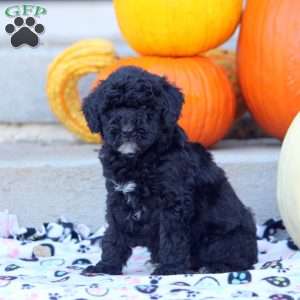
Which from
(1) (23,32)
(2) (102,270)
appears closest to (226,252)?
(2) (102,270)

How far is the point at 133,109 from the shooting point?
431 centimetres

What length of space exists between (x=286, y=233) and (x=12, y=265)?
173 centimetres

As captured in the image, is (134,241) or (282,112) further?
(282,112)

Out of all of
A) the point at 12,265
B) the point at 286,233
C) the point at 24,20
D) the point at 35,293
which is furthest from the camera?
the point at 24,20

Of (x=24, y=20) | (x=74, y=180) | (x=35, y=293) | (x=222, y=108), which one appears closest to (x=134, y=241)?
(x=35, y=293)

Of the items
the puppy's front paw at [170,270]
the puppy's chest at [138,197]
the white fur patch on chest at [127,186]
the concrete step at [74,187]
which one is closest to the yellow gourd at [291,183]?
the concrete step at [74,187]

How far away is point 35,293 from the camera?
4.23m

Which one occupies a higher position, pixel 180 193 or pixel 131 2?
pixel 131 2

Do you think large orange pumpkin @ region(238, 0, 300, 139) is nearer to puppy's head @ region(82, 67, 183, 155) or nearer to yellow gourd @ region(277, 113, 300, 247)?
yellow gourd @ region(277, 113, 300, 247)

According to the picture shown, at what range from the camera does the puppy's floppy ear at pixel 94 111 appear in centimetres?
441

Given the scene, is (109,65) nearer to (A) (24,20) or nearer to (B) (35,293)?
(A) (24,20)

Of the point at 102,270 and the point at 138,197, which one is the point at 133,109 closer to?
the point at 138,197

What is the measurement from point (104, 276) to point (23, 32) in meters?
2.67

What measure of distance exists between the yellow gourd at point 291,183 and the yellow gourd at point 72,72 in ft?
5.18
